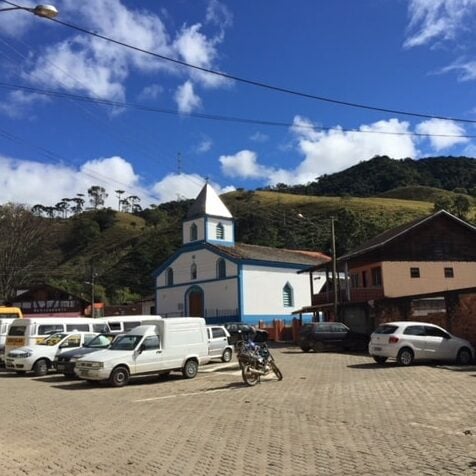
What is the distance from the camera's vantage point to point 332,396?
46.4 ft

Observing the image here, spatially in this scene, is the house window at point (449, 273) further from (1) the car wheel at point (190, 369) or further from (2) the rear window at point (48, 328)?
(2) the rear window at point (48, 328)

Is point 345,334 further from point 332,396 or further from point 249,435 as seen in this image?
point 249,435

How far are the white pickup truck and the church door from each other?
114 ft

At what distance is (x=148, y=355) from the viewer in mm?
18766

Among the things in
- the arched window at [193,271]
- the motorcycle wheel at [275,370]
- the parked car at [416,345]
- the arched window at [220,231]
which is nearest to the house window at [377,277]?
the parked car at [416,345]

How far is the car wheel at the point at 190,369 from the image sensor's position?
778 inches

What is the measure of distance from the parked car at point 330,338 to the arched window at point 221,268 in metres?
23.5

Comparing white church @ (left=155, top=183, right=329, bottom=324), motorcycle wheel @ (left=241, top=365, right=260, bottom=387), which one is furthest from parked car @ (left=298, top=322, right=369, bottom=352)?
white church @ (left=155, top=183, right=329, bottom=324)

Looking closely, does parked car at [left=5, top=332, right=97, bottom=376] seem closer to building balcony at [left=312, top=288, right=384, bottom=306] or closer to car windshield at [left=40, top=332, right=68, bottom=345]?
car windshield at [left=40, top=332, right=68, bottom=345]

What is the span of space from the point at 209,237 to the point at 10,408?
44242 mm

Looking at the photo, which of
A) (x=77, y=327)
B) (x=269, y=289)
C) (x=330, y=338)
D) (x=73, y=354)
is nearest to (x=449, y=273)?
(x=330, y=338)

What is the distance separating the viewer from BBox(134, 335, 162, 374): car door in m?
18.5

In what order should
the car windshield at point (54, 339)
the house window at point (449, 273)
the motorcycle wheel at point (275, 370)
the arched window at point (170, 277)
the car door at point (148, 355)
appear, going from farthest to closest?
the arched window at point (170, 277) < the house window at point (449, 273) < the car windshield at point (54, 339) < the car door at point (148, 355) < the motorcycle wheel at point (275, 370)

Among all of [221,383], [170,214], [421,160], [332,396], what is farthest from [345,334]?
[421,160]
